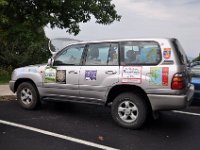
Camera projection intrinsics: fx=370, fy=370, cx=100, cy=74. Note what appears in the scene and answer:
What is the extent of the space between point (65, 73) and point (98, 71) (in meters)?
0.87

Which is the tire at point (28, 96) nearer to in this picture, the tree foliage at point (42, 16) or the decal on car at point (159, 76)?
the decal on car at point (159, 76)

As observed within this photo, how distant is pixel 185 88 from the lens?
6789 mm

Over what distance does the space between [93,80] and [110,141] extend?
163 cm

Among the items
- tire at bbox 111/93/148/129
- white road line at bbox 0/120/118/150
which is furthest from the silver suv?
white road line at bbox 0/120/118/150

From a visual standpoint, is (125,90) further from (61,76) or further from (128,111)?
(61,76)

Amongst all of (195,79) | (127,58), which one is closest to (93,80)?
(127,58)

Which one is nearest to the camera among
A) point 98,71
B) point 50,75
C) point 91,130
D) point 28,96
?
point 91,130

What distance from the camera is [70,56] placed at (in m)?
8.02

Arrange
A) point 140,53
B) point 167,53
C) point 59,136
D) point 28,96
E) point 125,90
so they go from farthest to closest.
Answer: point 28,96, point 125,90, point 140,53, point 167,53, point 59,136

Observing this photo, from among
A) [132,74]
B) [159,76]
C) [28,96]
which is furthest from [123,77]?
[28,96]

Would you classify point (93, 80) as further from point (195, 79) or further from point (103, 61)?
point (195, 79)

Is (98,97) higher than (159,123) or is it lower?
higher

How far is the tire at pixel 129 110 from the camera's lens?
22.6ft

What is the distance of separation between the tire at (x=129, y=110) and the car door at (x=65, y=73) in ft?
3.37
